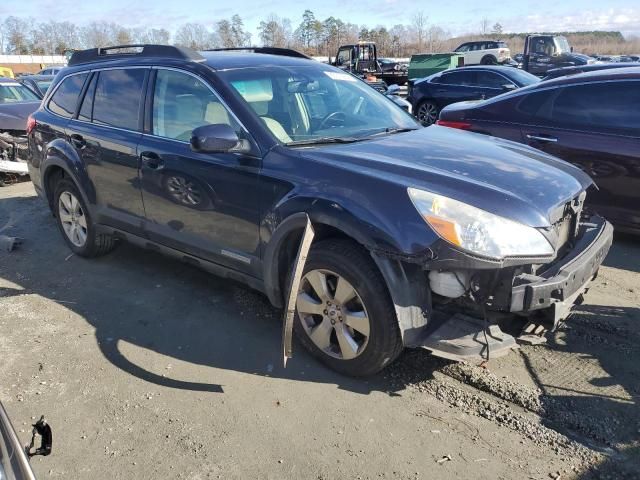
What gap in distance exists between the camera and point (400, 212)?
277 centimetres

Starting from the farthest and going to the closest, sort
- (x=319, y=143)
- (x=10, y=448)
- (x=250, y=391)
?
(x=319, y=143)
(x=250, y=391)
(x=10, y=448)

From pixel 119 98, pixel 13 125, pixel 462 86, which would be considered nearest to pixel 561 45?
pixel 462 86

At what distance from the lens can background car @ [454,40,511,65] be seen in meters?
29.2

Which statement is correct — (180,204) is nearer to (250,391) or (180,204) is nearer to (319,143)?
(319,143)

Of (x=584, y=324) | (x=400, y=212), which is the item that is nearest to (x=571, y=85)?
(x=584, y=324)

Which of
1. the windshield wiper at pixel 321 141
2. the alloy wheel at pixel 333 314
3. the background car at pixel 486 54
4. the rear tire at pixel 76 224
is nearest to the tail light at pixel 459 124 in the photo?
the windshield wiper at pixel 321 141

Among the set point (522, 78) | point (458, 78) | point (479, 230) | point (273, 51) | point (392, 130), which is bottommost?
point (458, 78)

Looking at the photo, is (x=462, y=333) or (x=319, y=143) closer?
(x=462, y=333)

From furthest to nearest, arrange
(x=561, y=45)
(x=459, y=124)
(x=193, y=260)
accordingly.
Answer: (x=561, y=45)
(x=459, y=124)
(x=193, y=260)

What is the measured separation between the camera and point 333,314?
316 centimetres

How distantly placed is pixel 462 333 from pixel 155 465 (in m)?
1.63

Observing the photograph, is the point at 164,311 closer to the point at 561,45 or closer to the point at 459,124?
the point at 459,124

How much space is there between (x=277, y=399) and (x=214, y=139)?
153cm

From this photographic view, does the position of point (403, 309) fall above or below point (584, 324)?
above
